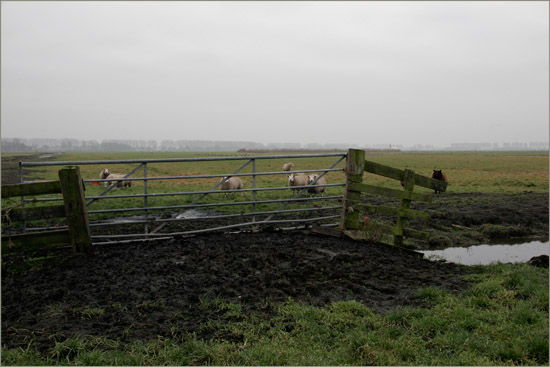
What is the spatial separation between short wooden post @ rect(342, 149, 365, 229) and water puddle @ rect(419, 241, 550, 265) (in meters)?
1.76

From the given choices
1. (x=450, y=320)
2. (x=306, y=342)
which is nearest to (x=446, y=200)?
(x=450, y=320)

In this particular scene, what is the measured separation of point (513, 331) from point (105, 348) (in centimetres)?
409

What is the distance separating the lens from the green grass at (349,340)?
3.33m

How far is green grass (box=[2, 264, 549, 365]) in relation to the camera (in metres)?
3.33

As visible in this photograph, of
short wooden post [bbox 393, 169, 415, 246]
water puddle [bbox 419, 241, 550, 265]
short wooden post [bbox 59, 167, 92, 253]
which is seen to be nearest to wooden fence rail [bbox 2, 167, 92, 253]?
short wooden post [bbox 59, 167, 92, 253]

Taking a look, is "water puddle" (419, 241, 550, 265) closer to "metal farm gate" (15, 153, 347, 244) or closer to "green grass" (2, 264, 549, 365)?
"metal farm gate" (15, 153, 347, 244)

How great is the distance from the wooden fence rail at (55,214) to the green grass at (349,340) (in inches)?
105

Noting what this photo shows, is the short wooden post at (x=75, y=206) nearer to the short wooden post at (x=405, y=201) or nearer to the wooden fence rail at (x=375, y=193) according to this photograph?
the wooden fence rail at (x=375, y=193)

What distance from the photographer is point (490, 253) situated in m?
8.34

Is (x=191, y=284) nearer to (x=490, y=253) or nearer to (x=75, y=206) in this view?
(x=75, y=206)

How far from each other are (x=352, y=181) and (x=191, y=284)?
397 cm

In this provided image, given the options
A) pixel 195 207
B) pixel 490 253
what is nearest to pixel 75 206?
pixel 195 207

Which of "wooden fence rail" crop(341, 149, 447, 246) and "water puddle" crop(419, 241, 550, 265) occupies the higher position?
"wooden fence rail" crop(341, 149, 447, 246)

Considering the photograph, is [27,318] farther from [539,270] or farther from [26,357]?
[539,270]
